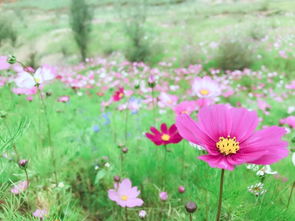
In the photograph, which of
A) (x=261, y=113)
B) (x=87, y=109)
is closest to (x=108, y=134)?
(x=87, y=109)

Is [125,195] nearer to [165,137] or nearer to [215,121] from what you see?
[165,137]

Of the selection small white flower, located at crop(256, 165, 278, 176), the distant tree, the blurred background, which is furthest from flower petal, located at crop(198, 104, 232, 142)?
the distant tree

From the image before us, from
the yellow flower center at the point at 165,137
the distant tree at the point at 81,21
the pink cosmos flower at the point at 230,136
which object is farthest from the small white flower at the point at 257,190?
the distant tree at the point at 81,21

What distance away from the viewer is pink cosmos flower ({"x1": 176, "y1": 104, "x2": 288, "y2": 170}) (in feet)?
1.77

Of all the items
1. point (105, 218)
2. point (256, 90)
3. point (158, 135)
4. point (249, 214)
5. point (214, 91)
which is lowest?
point (256, 90)

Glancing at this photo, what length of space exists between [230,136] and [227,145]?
53 mm

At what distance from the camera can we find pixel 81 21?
6.78 m

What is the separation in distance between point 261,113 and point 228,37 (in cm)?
267

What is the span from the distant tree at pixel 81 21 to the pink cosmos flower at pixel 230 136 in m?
6.71

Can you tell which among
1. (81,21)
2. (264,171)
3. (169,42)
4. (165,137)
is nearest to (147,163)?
(165,137)

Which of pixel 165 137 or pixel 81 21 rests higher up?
pixel 81 21

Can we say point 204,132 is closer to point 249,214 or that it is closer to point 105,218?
point 249,214

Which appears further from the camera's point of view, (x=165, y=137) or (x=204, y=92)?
(x=204, y=92)

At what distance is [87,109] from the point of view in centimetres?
267
